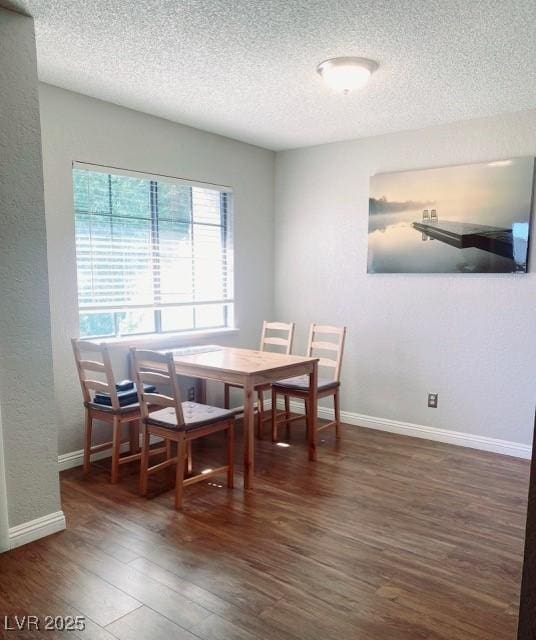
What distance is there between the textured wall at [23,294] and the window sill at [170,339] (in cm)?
111

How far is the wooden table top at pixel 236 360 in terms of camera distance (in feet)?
10.3

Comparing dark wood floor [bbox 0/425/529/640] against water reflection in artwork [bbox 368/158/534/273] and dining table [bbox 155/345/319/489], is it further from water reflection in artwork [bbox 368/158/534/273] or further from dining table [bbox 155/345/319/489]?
water reflection in artwork [bbox 368/158/534/273]

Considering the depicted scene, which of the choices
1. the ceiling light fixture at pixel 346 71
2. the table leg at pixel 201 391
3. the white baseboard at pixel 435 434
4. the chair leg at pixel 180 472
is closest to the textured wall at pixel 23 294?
the chair leg at pixel 180 472

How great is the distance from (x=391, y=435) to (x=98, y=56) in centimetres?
344

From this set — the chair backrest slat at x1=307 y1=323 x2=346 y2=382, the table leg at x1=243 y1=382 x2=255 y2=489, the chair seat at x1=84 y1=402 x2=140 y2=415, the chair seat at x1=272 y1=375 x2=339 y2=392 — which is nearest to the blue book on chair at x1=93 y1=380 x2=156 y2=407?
the chair seat at x1=84 y1=402 x2=140 y2=415

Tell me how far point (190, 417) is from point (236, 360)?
63cm

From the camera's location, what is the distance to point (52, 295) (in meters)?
3.23

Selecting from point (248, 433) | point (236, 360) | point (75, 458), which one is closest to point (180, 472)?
point (248, 433)

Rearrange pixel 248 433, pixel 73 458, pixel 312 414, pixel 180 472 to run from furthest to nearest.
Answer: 1. pixel 312 414
2. pixel 73 458
3. pixel 248 433
4. pixel 180 472

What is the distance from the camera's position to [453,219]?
3805 millimetres

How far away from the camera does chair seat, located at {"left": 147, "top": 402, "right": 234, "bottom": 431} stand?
2.81 meters

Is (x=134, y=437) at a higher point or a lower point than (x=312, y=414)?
lower

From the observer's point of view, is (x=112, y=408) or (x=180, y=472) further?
(x=112, y=408)

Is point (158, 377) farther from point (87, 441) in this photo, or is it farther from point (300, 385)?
point (300, 385)
